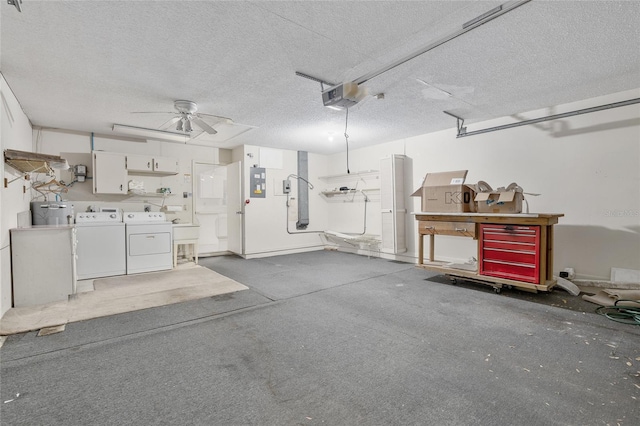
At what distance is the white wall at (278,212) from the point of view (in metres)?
6.29

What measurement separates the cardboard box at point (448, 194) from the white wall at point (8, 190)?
496 centimetres

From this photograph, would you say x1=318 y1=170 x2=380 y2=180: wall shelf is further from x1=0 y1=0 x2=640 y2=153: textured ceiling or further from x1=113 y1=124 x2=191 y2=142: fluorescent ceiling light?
x1=113 y1=124 x2=191 y2=142: fluorescent ceiling light

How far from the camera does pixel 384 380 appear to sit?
5.90 ft

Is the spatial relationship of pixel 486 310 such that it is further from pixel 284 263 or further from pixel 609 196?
pixel 284 263

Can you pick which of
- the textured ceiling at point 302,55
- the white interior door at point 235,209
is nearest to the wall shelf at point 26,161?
the textured ceiling at point 302,55

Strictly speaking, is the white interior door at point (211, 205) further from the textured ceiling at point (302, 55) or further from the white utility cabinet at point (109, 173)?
the textured ceiling at point (302, 55)

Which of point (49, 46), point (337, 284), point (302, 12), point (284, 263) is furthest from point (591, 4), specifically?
point (284, 263)

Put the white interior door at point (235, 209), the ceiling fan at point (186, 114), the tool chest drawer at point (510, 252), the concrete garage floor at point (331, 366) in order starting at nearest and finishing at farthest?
the concrete garage floor at point (331, 366), the tool chest drawer at point (510, 252), the ceiling fan at point (186, 114), the white interior door at point (235, 209)

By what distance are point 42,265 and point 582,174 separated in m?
6.61

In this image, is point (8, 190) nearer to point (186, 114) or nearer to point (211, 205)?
point (186, 114)

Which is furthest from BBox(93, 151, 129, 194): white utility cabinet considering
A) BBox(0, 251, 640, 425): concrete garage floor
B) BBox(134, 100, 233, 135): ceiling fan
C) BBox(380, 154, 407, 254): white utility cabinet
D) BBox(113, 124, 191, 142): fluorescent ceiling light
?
BBox(380, 154, 407, 254): white utility cabinet

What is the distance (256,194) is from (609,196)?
18.9ft

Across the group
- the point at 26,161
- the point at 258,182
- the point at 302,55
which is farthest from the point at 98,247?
the point at 302,55

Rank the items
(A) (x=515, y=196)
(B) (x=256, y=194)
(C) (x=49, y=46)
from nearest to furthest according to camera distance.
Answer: (C) (x=49, y=46) → (A) (x=515, y=196) → (B) (x=256, y=194)
